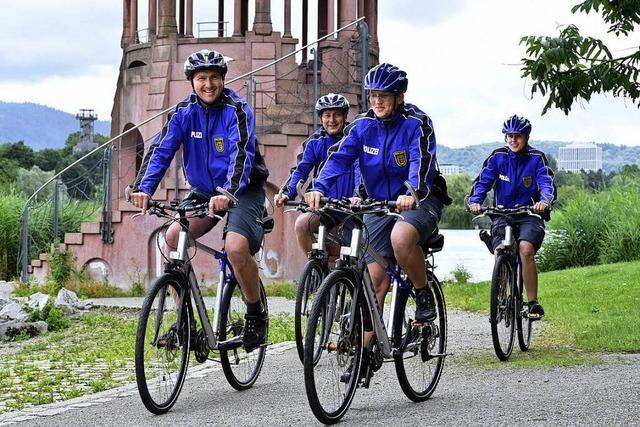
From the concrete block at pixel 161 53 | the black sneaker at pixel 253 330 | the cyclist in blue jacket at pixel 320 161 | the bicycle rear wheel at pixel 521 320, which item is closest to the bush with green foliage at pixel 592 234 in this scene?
→ the concrete block at pixel 161 53

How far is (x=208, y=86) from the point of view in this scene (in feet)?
32.2

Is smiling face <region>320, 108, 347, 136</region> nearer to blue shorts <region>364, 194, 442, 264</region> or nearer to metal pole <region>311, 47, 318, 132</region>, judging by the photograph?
blue shorts <region>364, 194, 442, 264</region>

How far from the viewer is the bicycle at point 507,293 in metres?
12.2

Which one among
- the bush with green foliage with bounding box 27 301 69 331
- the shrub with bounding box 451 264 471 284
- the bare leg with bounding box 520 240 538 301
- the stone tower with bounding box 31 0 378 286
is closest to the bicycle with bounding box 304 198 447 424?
the bare leg with bounding box 520 240 538 301

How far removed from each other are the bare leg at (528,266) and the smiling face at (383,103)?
3901mm

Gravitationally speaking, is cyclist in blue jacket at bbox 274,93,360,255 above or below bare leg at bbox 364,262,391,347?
above

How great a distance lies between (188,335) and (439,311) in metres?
1.71

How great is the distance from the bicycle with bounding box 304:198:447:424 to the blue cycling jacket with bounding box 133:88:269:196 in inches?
46.4

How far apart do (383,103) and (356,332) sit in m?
1.54

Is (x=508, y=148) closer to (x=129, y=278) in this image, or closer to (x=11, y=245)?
(x=129, y=278)

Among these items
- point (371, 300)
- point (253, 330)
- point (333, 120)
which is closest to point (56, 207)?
point (333, 120)

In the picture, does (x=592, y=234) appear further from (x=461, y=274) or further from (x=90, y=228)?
(x=90, y=228)

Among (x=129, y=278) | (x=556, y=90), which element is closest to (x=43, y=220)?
(x=129, y=278)

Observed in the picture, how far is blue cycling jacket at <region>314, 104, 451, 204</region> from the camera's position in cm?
933
